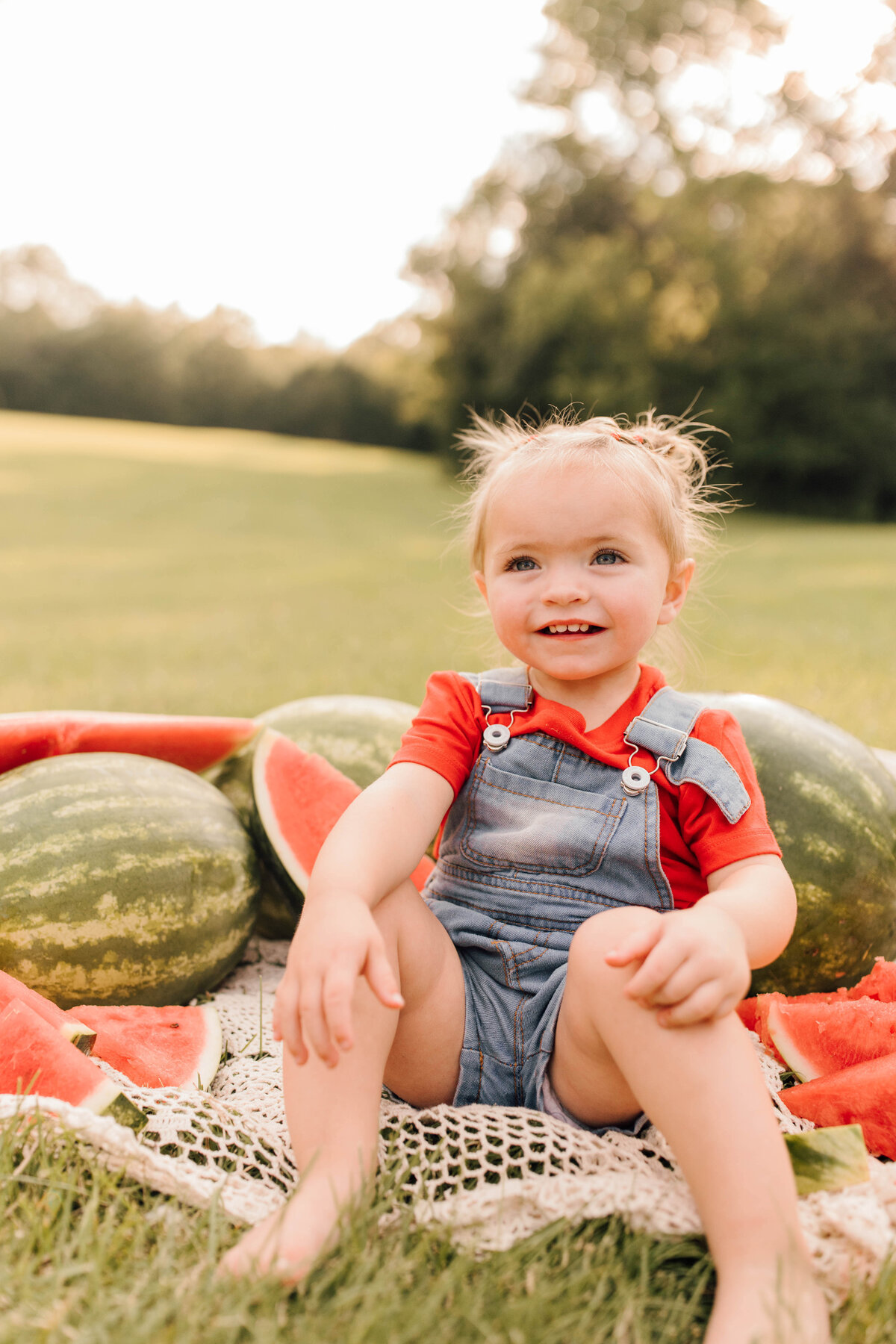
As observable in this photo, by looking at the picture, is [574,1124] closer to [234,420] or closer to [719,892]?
[719,892]

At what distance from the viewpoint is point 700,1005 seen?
4.34 ft

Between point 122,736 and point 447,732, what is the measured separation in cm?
121

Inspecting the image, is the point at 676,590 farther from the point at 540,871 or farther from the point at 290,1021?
the point at 290,1021

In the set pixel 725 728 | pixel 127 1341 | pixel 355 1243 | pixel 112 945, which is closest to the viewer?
pixel 127 1341

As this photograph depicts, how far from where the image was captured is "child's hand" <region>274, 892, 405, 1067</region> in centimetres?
137

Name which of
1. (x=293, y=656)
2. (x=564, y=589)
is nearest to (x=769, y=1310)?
(x=564, y=589)

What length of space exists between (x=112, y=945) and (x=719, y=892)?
1405 millimetres

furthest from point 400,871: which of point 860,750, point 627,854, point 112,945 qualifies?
point 860,750

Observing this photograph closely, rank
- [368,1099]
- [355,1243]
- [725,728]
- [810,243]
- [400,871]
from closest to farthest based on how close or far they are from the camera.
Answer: [355,1243]
[368,1099]
[400,871]
[725,728]
[810,243]

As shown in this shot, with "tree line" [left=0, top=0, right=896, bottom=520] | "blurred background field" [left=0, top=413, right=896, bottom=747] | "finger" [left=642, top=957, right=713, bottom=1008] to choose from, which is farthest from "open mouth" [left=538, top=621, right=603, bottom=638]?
"tree line" [left=0, top=0, right=896, bottom=520]

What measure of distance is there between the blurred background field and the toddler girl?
52 cm

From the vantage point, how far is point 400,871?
168 cm

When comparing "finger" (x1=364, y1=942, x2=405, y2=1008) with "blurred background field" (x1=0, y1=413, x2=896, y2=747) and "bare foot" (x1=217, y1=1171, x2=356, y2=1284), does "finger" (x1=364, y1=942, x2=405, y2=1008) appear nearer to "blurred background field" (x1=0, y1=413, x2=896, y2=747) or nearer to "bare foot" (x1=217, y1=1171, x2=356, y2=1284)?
"bare foot" (x1=217, y1=1171, x2=356, y2=1284)

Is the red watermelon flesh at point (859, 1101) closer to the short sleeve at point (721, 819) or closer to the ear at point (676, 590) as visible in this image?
the short sleeve at point (721, 819)
